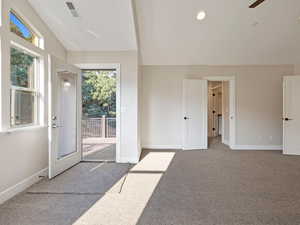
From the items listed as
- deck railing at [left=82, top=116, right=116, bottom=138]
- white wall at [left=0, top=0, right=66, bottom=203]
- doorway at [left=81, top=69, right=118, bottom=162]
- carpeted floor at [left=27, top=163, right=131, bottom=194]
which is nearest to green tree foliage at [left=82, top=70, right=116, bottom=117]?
doorway at [left=81, top=69, right=118, bottom=162]

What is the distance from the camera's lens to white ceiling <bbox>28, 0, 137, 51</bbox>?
3379 millimetres

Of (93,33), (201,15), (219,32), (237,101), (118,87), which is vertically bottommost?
(237,101)

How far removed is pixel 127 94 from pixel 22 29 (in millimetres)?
2195

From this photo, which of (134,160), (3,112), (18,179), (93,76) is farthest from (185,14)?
(93,76)

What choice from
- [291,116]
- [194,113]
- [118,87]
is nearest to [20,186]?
[118,87]

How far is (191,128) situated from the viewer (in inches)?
236

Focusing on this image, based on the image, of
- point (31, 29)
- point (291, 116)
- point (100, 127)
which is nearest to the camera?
point (31, 29)

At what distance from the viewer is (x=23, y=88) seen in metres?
3.26

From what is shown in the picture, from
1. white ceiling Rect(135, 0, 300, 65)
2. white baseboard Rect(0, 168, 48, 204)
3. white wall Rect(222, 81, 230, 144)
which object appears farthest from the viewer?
white wall Rect(222, 81, 230, 144)

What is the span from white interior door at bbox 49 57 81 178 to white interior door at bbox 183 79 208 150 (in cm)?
299

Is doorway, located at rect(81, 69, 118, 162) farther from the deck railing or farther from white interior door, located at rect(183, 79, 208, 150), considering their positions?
white interior door, located at rect(183, 79, 208, 150)

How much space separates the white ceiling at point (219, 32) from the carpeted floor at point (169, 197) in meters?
2.98

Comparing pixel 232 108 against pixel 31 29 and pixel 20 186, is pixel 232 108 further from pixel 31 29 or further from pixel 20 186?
pixel 20 186

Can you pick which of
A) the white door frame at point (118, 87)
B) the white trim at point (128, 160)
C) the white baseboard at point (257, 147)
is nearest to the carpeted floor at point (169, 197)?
the white trim at point (128, 160)
